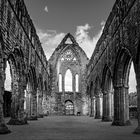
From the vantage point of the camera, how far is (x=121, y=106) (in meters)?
15.2

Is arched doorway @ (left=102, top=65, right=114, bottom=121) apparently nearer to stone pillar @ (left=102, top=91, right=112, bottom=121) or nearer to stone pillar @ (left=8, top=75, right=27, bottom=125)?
stone pillar @ (left=102, top=91, right=112, bottom=121)

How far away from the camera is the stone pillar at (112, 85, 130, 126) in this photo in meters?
15.1

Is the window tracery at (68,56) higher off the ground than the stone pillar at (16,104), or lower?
higher

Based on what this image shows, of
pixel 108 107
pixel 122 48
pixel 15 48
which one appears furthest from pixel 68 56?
pixel 122 48

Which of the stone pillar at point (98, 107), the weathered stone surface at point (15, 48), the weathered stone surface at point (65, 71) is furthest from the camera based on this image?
the weathered stone surface at point (65, 71)

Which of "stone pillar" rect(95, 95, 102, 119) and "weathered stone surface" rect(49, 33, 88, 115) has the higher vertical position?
"weathered stone surface" rect(49, 33, 88, 115)

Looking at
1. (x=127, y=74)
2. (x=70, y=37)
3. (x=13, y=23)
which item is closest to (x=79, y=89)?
(x=70, y=37)

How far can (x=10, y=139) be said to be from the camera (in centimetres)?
852

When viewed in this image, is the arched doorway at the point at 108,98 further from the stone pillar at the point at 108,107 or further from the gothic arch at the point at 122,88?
the gothic arch at the point at 122,88

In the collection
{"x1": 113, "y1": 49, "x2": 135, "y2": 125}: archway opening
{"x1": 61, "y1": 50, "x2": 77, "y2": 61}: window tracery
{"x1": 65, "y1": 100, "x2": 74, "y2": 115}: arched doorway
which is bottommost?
{"x1": 65, "y1": 100, "x2": 74, "y2": 115}: arched doorway

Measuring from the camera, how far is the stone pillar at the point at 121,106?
15.1 meters

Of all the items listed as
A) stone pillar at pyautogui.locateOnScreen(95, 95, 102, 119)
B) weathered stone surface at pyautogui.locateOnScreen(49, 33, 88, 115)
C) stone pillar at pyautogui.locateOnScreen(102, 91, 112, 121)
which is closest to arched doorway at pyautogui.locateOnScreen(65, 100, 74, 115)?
weathered stone surface at pyautogui.locateOnScreen(49, 33, 88, 115)

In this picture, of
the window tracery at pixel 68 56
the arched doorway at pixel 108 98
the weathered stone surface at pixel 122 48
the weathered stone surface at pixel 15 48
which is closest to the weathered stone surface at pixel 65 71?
the window tracery at pixel 68 56

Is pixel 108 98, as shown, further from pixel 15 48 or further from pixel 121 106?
pixel 15 48
